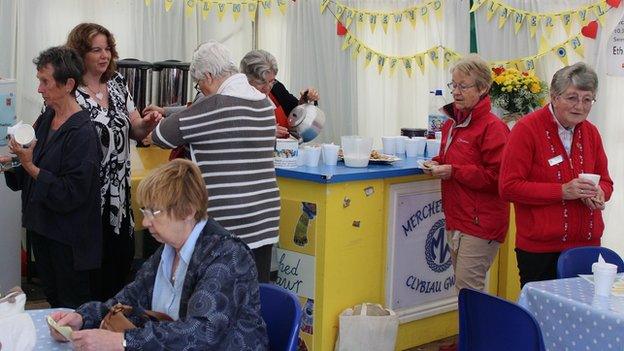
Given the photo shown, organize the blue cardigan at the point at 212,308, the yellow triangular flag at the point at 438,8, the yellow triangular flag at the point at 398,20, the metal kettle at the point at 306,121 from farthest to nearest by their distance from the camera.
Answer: the yellow triangular flag at the point at 398,20 → the yellow triangular flag at the point at 438,8 → the metal kettle at the point at 306,121 → the blue cardigan at the point at 212,308

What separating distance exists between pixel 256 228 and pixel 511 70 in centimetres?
240

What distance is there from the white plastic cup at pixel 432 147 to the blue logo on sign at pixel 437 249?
431mm

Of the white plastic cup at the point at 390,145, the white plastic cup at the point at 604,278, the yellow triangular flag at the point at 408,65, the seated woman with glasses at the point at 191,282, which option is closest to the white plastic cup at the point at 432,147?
the white plastic cup at the point at 390,145

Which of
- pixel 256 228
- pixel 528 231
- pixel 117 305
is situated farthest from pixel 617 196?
pixel 117 305

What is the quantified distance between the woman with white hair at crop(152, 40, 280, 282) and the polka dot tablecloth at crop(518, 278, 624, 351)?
42.2 inches

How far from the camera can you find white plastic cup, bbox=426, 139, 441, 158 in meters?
4.51

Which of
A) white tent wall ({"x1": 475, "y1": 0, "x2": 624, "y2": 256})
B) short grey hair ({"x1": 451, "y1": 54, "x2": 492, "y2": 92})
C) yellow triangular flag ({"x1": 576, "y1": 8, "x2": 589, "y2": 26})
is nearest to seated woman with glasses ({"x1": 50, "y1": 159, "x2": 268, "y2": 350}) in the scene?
short grey hair ({"x1": 451, "y1": 54, "x2": 492, "y2": 92})

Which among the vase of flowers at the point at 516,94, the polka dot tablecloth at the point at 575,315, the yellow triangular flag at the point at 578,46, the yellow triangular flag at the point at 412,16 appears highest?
the yellow triangular flag at the point at 412,16

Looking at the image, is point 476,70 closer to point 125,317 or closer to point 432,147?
point 432,147

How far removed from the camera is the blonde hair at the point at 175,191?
2.04 meters

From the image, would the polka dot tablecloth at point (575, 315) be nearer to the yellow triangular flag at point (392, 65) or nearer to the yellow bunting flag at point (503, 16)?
the yellow bunting flag at point (503, 16)

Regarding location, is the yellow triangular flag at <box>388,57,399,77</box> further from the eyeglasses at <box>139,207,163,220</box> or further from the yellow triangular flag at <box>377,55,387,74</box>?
the eyeglasses at <box>139,207,163,220</box>

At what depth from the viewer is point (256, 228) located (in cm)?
317

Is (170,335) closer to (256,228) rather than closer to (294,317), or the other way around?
(294,317)
